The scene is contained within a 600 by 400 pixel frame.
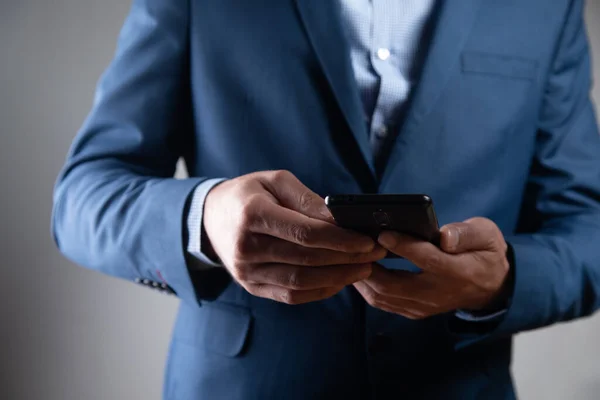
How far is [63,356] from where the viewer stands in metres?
1.03

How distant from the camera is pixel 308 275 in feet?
1.43

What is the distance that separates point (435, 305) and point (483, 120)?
10.3 inches

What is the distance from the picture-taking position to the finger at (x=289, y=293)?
0.45 meters

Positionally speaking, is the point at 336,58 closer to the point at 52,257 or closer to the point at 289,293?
the point at 289,293

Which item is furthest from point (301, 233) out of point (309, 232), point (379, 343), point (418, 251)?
point (379, 343)

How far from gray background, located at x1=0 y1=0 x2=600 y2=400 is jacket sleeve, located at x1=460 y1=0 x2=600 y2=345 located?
30.9 inches

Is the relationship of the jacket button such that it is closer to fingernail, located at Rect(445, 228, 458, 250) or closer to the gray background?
fingernail, located at Rect(445, 228, 458, 250)

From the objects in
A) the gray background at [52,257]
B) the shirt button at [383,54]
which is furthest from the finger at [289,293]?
the gray background at [52,257]

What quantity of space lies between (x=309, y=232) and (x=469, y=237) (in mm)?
171

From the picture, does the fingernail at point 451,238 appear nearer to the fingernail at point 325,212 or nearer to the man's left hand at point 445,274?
the man's left hand at point 445,274

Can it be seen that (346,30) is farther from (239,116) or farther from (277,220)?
(277,220)

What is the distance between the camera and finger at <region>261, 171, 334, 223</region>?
1.35 ft

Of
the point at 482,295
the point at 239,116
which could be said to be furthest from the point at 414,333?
the point at 239,116

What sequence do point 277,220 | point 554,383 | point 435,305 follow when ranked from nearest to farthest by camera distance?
point 277,220 < point 435,305 < point 554,383
